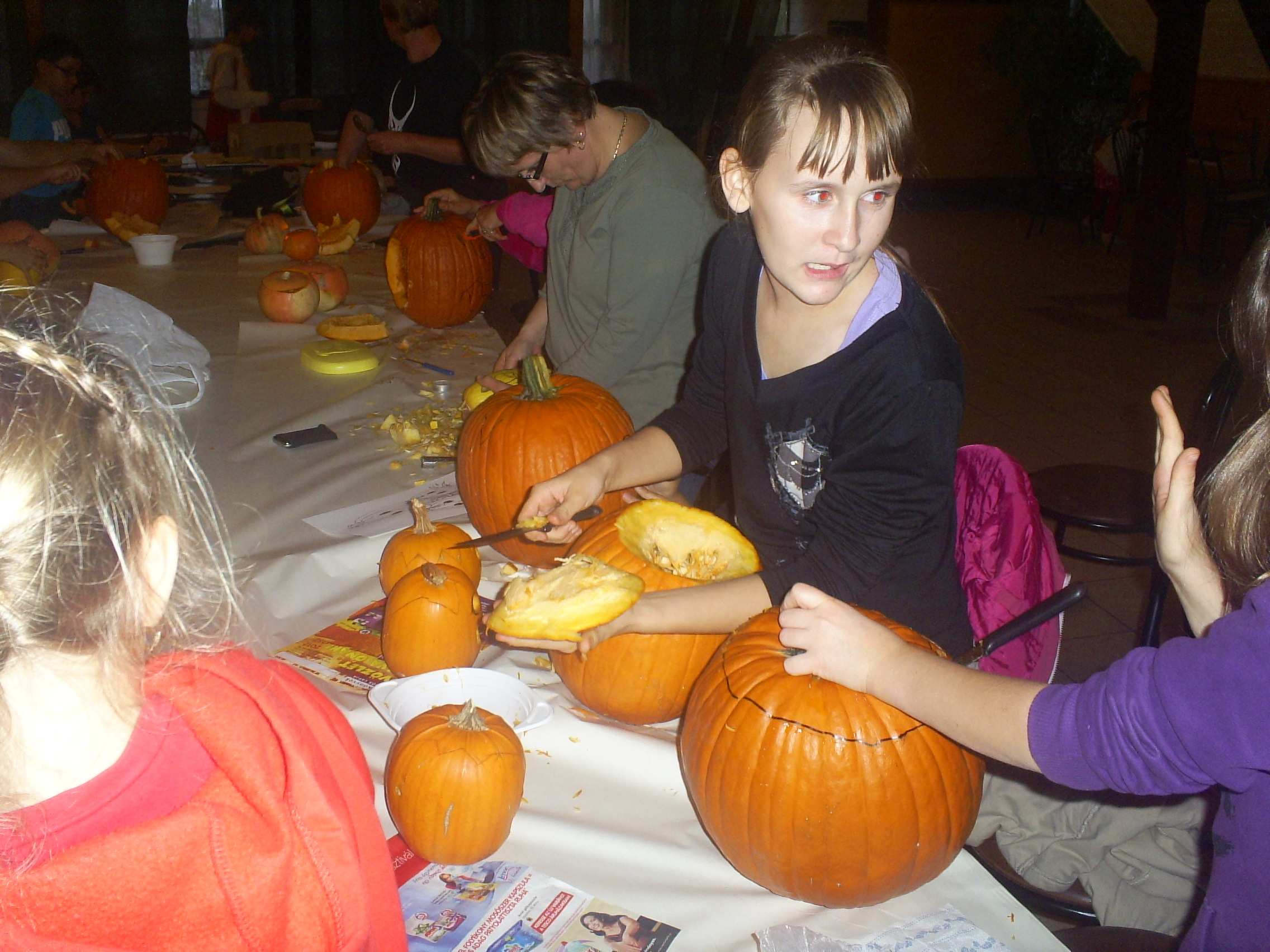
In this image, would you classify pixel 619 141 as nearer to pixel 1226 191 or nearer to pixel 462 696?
pixel 462 696

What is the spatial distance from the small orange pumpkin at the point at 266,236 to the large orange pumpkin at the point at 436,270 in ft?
2.68

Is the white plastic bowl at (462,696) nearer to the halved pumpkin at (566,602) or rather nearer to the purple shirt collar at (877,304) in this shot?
the halved pumpkin at (566,602)

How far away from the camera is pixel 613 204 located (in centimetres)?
222

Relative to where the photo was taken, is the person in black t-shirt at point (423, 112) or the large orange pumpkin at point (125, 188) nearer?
the large orange pumpkin at point (125, 188)

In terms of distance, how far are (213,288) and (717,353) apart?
2.36 m

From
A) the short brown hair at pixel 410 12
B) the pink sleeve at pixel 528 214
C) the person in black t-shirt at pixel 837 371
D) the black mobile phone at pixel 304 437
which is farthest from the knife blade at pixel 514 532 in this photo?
the short brown hair at pixel 410 12

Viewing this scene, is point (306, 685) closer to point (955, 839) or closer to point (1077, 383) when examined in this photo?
point (955, 839)

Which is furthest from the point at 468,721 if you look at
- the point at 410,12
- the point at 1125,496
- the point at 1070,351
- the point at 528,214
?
the point at 1070,351

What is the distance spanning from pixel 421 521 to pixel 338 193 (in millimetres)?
2930

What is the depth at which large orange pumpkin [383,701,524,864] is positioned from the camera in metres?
0.99

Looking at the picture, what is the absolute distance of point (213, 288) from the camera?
130 inches

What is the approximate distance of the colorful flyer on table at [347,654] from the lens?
4.31 feet

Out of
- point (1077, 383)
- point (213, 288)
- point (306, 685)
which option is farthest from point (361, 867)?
point (1077, 383)

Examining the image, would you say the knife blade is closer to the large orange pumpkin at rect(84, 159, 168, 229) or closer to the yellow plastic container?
the yellow plastic container
